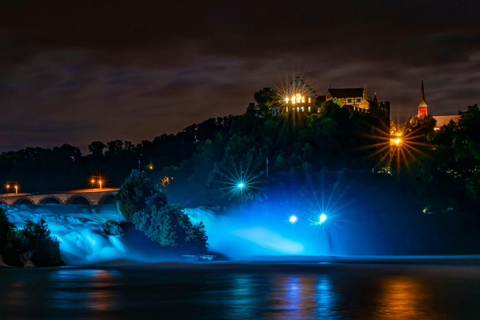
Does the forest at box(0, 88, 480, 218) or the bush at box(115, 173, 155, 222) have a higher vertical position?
the forest at box(0, 88, 480, 218)

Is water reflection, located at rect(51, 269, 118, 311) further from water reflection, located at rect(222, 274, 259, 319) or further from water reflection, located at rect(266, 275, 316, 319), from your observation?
water reflection, located at rect(266, 275, 316, 319)

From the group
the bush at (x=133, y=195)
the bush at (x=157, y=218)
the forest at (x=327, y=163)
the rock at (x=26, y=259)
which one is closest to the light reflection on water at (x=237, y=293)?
the rock at (x=26, y=259)

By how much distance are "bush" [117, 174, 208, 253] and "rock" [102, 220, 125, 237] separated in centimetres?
266

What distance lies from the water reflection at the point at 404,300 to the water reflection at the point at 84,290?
1002 centimetres

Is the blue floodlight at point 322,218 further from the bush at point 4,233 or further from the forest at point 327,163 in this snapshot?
→ the bush at point 4,233

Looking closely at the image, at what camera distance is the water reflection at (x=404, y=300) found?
25.0 m

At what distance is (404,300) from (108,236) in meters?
29.8

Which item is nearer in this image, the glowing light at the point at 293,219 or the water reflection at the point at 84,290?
the water reflection at the point at 84,290

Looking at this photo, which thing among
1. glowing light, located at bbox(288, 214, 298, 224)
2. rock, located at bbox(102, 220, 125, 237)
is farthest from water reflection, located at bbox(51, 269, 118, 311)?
glowing light, located at bbox(288, 214, 298, 224)

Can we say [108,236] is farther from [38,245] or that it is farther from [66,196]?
[66,196]

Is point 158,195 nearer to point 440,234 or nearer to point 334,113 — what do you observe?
point 440,234

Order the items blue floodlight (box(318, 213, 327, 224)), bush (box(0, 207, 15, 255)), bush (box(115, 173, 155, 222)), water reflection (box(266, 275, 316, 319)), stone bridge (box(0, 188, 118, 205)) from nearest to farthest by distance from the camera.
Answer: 1. water reflection (box(266, 275, 316, 319))
2. bush (box(0, 207, 15, 255))
3. bush (box(115, 173, 155, 222))
4. blue floodlight (box(318, 213, 327, 224))
5. stone bridge (box(0, 188, 118, 205))

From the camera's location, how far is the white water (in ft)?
168

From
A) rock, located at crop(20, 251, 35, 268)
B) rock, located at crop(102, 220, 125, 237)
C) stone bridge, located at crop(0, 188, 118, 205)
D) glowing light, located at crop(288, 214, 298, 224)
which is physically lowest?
rock, located at crop(20, 251, 35, 268)
